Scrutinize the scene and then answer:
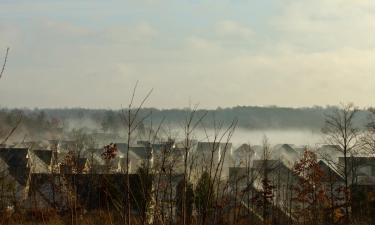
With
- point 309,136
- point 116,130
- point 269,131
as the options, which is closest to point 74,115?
point 116,130

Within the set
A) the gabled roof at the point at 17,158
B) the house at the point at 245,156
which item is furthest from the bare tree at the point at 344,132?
the gabled roof at the point at 17,158

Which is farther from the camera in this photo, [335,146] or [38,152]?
[38,152]

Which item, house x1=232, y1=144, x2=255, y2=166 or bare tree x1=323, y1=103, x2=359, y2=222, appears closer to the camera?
house x1=232, y1=144, x2=255, y2=166

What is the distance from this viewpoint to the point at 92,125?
140000 millimetres

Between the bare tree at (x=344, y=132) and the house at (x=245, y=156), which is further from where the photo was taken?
the bare tree at (x=344, y=132)

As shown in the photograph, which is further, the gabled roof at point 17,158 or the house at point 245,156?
the gabled roof at point 17,158

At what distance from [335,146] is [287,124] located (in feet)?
363

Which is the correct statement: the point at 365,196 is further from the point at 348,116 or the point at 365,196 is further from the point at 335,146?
the point at 348,116

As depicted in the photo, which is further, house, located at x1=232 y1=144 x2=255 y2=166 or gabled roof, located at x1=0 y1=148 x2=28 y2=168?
gabled roof, located at x1=0 y1=148 x2=28 y2=168

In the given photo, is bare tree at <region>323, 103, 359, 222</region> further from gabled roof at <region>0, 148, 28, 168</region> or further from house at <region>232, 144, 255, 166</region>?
gabled roof at <region>0, 148, 28, 168</region>

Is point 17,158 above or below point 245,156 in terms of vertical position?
below

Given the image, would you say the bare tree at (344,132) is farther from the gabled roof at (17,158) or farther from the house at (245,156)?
the gabled roof at (17,158)

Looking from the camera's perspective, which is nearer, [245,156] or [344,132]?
[245,156]

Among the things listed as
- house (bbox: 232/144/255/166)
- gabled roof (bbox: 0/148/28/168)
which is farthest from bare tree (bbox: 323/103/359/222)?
gabled roof (bbox: 0/148/28/168)
